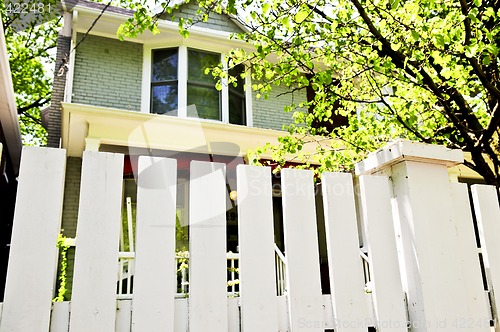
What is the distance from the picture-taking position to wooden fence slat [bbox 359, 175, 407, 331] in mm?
1662

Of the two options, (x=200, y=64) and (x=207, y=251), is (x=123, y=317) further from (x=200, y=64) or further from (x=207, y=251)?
(x=200, y=64)

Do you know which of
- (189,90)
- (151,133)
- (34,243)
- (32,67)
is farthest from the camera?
(32,67)

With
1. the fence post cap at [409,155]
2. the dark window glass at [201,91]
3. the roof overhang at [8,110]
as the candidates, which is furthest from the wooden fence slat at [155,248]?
the dark window glass at [201,91]

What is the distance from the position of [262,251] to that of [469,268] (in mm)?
970

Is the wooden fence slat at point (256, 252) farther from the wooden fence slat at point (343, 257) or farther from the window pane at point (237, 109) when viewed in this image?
the window pane at point (237, 109)

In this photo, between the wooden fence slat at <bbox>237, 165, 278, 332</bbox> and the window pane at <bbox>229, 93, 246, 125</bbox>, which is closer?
the wooden fence slat at <bbox>237, 165, 278, 332</bbox>

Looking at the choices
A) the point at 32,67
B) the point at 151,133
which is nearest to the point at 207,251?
the point at 151,133

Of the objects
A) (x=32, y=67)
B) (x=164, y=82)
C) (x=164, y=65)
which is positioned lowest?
(x=164, y=82)

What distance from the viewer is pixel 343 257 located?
1676mm

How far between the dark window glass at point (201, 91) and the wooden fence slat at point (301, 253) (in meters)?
7.09

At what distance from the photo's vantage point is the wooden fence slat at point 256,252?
1.51 metres

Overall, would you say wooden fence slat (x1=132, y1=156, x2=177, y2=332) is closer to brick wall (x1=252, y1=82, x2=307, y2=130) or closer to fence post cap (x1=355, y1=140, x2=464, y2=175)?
fence post cap (x1=355, y1=140, x2=464, y2=175)

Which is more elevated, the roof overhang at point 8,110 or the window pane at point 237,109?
the window pane at point 237,109

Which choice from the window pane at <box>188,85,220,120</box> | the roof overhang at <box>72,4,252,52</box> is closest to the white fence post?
the roof overhang at <box>72,4,252,52</box>
